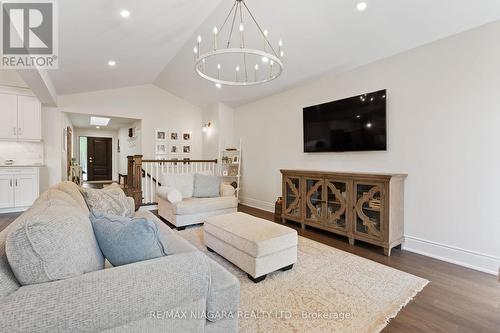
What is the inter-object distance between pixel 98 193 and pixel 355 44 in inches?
138

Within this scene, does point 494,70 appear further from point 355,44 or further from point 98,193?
point 98,193

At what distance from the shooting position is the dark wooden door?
10.3 meters

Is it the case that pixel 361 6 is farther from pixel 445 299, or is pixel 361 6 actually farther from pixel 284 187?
pixel 445 299

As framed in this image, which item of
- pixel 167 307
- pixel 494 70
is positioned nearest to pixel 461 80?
pixel 494 70

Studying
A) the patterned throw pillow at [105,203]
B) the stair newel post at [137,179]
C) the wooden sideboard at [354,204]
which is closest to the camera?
the patterned throw pillow at [105,203]

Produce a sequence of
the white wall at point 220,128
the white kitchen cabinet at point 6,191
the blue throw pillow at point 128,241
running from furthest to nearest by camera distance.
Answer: the white wall at point 220,128 < the white kitchen cabinet at point 6,191 < the blue throw pillow at point 128,241

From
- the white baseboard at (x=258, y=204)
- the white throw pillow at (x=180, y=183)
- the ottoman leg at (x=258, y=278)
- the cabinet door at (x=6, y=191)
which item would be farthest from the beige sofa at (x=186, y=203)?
the cabinet door at (x=6, y=191)

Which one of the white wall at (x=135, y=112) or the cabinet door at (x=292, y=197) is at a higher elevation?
the white wall at (x=135, y=112)

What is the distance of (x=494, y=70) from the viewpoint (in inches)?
97.0

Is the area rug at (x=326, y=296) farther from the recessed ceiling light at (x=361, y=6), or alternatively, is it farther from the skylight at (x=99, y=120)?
the skylight at (x=99, y=120)

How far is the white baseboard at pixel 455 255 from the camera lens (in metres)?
2.48

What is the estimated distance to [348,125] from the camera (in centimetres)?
363

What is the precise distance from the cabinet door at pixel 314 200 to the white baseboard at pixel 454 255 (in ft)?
3.67

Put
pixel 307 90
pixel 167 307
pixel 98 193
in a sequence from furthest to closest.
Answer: pixel 307 90 < pixel 98 193 < pixel 167 307
